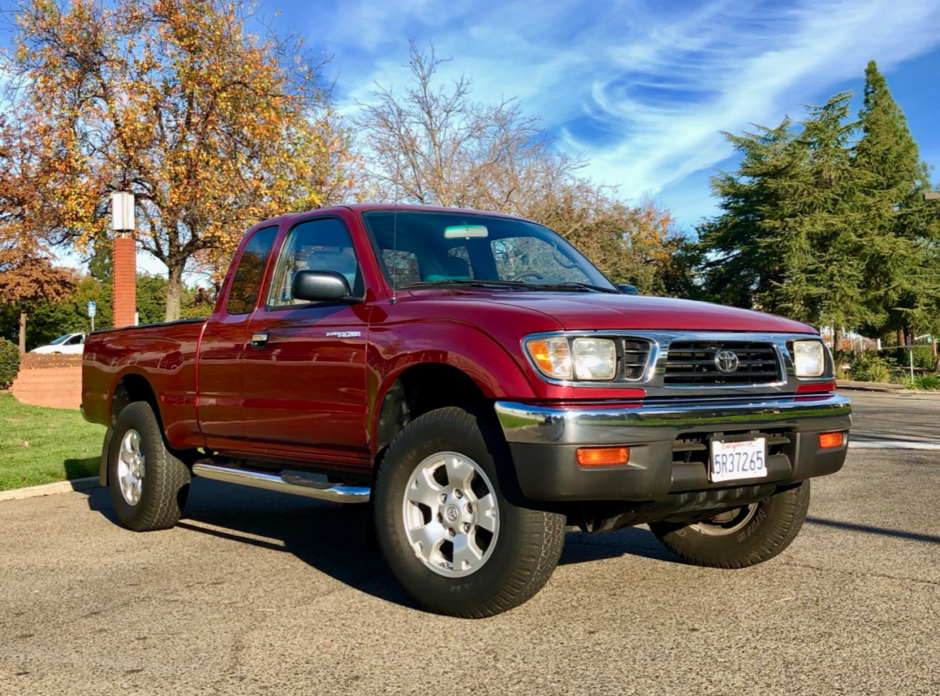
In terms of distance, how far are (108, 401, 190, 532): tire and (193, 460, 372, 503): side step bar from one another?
0.36m

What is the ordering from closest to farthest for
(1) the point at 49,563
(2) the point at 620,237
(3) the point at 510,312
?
(3) the point at 510,312 < (1) the point at 49,563 < (2) the point at 620,237

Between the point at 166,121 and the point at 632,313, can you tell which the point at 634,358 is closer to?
the point at 632,313

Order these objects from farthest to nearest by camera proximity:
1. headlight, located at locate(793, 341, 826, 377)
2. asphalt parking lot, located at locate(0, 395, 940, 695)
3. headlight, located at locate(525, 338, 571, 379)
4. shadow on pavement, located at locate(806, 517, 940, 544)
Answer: shadow on pavement, located at locate(806, 517, 940, 544) → headlight, located at locate(793, 341, 826, 377) → headlight, located at locate(525, 338, 571, 379) → asphalt parking lot, located at locate(0, 395, 940, 695)

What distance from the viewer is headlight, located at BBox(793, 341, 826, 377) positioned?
15.2 ft

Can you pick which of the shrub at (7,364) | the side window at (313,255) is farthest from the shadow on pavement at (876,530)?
the shrub at (7,364)

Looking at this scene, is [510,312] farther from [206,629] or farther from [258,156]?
[258,156]

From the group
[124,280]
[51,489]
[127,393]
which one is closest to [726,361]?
[127,393]

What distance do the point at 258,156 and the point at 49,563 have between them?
54.8 feet

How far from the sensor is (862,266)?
132ft

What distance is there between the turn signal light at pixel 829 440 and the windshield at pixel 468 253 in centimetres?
152

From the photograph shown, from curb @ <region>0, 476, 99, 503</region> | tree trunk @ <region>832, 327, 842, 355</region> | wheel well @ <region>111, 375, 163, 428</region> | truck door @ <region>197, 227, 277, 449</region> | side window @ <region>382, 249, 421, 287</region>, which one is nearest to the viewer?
side window @ <region>382, 249, 421, 287</region>

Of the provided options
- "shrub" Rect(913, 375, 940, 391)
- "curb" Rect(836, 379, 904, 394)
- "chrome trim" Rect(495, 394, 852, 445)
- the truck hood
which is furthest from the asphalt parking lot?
"shrub" Rect(913, 375, 940, 391)

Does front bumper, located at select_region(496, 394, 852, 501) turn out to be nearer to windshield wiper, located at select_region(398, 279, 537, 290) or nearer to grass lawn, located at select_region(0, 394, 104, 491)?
windshield wiper, located at select_region(398, 279, 537, 290)

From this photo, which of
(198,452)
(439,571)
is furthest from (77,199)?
(439,571)
